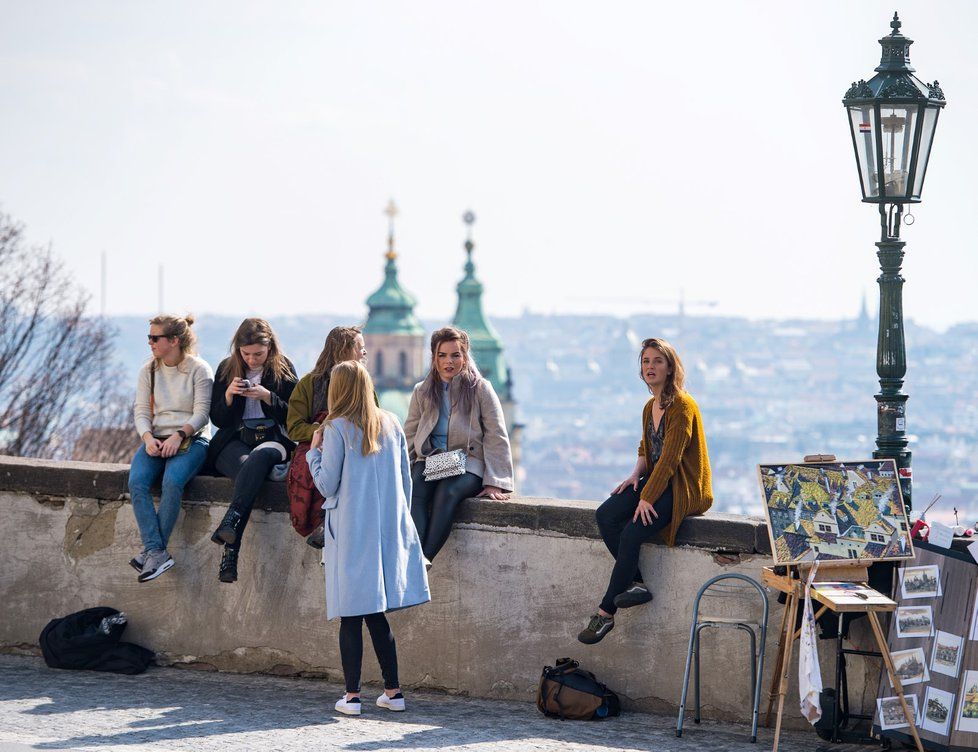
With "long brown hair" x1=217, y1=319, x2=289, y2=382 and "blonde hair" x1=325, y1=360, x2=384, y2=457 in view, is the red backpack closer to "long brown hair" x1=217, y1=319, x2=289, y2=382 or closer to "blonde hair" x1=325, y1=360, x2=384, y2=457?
"blonde hair" x1=325, y1=360, x2=384, y2=457

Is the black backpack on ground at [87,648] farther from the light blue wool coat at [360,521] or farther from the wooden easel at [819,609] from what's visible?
the wooden easel at [819,609]

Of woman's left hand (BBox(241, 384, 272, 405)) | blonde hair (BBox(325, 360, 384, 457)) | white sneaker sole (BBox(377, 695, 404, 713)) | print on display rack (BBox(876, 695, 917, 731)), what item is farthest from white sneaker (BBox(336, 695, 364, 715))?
print on display rack (BBox(876, 695, 917, 731))

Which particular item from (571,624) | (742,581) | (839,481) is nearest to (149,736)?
(571,624)

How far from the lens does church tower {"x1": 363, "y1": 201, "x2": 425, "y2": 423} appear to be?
419 feet

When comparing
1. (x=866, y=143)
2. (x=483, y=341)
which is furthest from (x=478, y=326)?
(x=866, y=143)

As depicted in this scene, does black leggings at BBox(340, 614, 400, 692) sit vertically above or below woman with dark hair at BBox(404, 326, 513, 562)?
below

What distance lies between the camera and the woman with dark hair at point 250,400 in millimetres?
7672

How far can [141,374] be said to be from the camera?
7.91m

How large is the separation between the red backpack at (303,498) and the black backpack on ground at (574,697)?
1269 mm

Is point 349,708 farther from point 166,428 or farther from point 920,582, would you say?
point 920,582

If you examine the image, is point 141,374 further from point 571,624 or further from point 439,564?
point 571,624

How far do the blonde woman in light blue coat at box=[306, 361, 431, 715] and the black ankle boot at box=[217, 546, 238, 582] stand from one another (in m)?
0.75

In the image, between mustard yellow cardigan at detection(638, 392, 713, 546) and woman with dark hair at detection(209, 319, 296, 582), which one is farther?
woman with dark hair at detection(209, 319, 296, 582)

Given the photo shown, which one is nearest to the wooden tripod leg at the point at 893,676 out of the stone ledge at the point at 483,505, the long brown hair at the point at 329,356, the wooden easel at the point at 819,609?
the wooden easel at the point at 819,609
